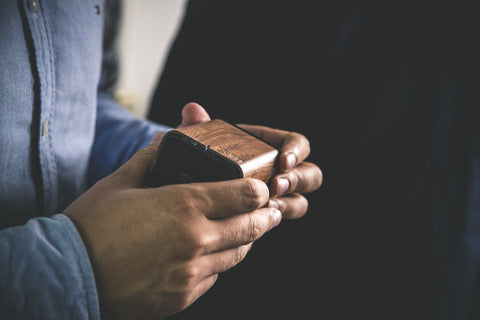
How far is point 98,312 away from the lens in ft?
0.99

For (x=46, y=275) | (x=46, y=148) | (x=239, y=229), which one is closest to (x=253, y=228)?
(x=239, y=229)

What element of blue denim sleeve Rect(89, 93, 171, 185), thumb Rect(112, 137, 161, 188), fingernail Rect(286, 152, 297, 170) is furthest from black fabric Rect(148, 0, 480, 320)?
thumb Rect(112, 137, 161, 188)

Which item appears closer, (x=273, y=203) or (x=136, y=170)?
(x=136, y=170)

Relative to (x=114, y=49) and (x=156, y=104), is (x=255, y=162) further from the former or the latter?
(x=114, y=49)

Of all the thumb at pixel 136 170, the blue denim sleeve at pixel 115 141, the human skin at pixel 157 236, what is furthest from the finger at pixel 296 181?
the blue denim sleeve at pixel 115 141

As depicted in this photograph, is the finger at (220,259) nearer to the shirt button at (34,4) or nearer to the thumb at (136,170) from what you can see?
the thumb at (136,170)

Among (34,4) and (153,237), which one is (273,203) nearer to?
(153,237)

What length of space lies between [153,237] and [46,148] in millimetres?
304

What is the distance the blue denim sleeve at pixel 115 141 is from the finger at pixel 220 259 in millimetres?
332

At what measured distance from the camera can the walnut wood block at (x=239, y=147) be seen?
39 cm

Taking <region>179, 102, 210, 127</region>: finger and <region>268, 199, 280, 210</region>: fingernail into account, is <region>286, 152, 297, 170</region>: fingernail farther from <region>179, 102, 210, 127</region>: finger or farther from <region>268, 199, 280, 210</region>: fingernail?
<region>179, 102, 210, 127</region>: finger

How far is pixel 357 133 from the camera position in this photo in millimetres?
696

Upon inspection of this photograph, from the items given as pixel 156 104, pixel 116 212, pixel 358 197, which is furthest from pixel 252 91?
pixel 116 212

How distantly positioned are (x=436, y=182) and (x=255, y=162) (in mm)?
536
